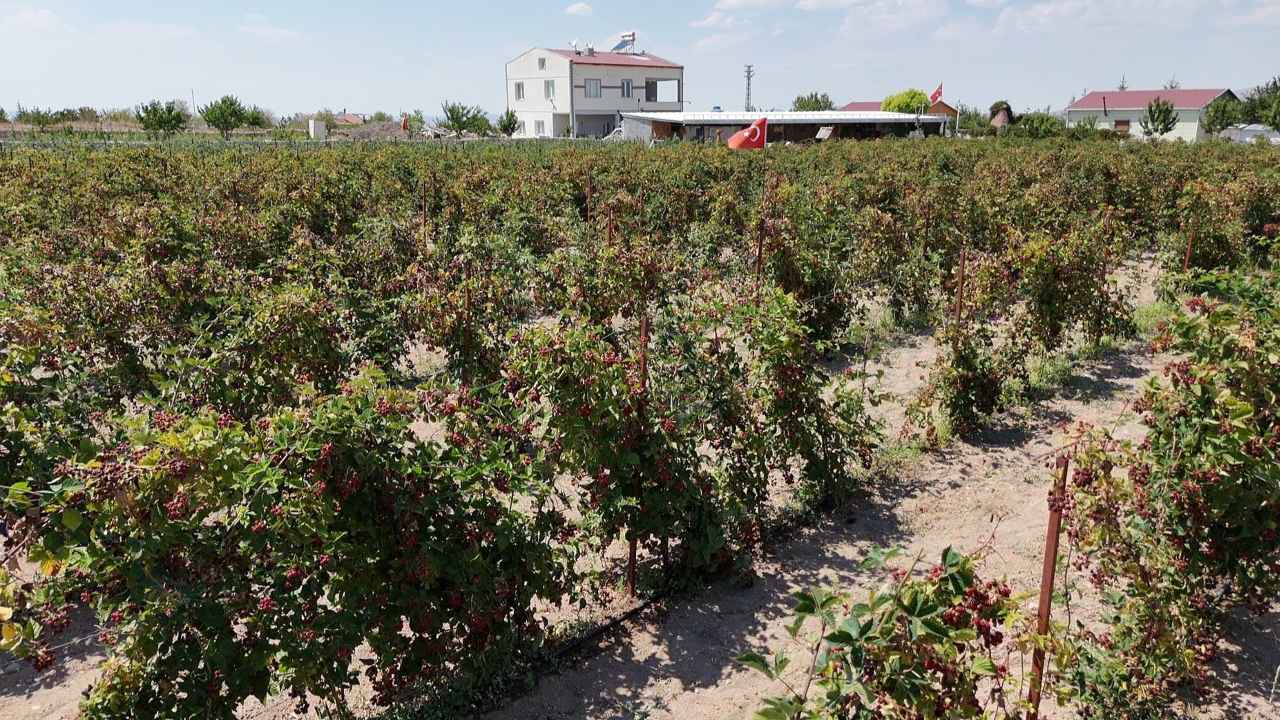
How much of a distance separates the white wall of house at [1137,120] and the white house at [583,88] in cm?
3187

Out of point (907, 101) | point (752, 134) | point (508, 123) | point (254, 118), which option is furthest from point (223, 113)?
point (907, 101)

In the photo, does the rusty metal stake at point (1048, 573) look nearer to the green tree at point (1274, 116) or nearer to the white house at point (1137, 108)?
the green tree at point (1274, 116)

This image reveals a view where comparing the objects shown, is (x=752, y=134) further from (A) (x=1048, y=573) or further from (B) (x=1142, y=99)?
→ (B) (x=1142, y=99)

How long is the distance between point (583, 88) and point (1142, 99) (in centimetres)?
4572

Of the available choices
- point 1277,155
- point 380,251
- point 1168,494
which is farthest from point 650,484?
point 1277,155

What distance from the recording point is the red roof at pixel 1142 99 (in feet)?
209

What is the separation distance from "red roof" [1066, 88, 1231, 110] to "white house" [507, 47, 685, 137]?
35336 millimetres

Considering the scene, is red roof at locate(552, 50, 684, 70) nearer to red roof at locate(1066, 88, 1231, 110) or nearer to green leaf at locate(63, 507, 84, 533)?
red roof at locate(1066, 88, 1231, 110)

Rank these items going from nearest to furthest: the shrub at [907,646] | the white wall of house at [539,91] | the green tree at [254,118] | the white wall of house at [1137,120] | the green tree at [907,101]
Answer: the shrub at [907,646]
the green tree at [254,118]
the white wall of house at [539,91]
the white wall of house at [1137,120]
the green tree at [907,101]

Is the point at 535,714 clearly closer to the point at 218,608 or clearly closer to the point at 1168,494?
the point at 218,608

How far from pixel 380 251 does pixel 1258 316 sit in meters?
6.81

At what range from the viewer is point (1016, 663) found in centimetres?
402

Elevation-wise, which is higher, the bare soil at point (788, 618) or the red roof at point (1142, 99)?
the red roof at point (1142, 99)

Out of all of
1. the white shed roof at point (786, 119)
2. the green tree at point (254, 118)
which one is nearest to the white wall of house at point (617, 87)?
the white shed roof at point (786, 119)
